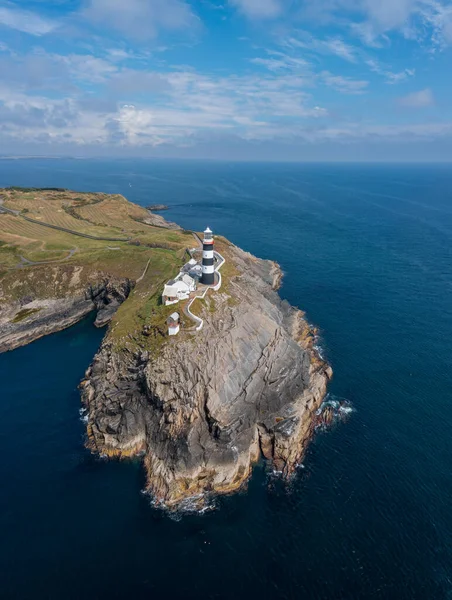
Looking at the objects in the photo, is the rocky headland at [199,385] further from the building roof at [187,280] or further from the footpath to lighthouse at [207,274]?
the building roof at [187,280]

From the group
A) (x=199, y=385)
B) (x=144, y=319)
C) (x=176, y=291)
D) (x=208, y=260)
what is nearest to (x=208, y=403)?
(x=199, y=385)

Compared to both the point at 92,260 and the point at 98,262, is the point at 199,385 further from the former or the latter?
the point at 92,260

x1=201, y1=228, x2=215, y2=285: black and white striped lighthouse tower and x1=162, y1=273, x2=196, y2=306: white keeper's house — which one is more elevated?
x1=201, y1=228, x2=215, y2=285: black and white striped lighthouse tower

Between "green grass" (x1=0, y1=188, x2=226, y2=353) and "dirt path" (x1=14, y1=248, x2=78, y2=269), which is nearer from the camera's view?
"green grass" (x1=0, y1=188, x2=226, y2=353)

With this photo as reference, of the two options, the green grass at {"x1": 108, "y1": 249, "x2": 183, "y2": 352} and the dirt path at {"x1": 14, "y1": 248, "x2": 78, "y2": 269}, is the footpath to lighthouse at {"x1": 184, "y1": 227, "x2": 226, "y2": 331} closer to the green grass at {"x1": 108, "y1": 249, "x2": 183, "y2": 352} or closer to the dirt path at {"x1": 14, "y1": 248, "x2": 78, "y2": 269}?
the green grass at {"x1": 108, "y1": 249, "x2": 183, "y2": 352}

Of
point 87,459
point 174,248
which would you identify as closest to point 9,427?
point 87,459

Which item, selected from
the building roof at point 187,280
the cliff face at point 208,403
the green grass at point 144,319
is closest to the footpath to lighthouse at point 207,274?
the building roof at point 187,280

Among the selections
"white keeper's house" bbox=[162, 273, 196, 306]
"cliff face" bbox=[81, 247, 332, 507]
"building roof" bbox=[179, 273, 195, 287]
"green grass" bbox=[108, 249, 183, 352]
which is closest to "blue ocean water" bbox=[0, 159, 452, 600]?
"cliff face" bbox=[81, 247, 332, 507]
